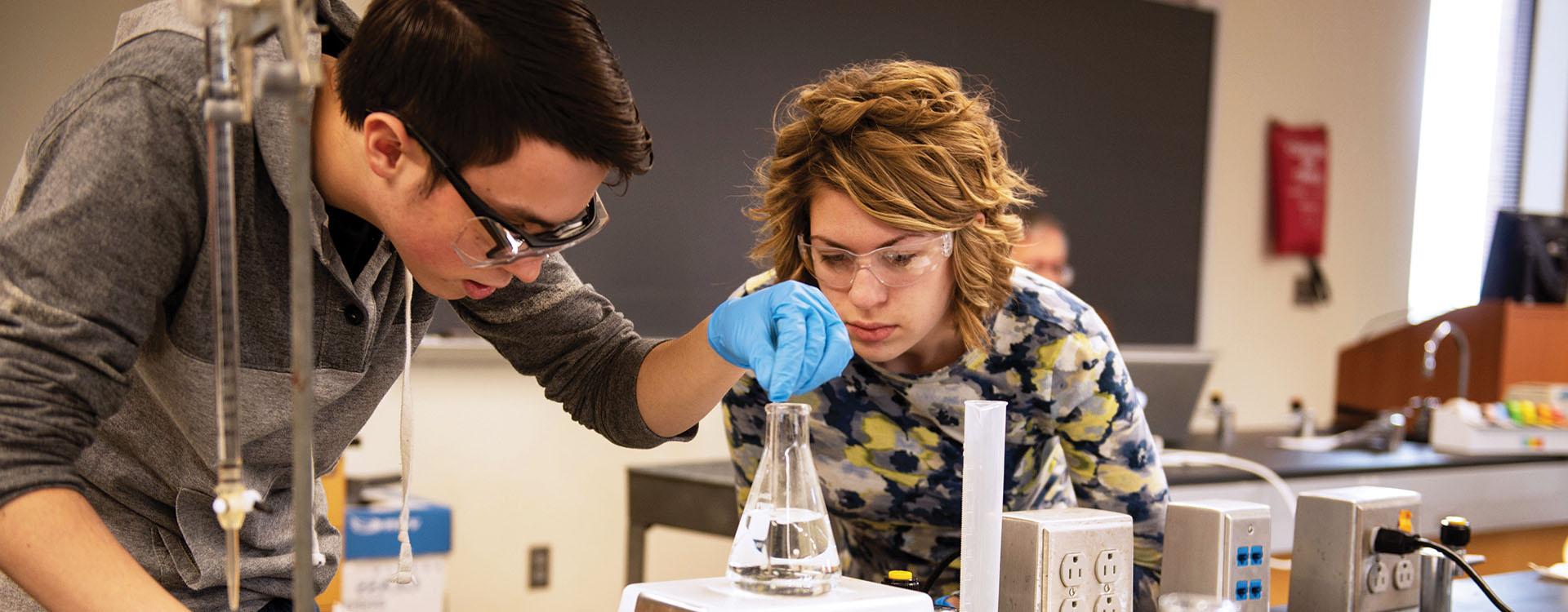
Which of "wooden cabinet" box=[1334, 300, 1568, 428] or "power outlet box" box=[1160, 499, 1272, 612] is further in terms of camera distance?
"wooden cabinet" box=[1334, 300, 1568, 428]

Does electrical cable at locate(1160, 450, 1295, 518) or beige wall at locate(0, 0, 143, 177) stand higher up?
beige wall at locate(0, 0, 143, 177)

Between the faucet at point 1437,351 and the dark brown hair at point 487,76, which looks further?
the faucet at point 1437,351

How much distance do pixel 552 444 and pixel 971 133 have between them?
2.50 m

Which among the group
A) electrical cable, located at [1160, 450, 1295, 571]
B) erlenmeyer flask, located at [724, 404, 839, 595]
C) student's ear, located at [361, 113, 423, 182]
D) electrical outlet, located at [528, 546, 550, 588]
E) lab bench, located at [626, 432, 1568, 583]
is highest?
student's ear, located at [361, 113, 423, 182]

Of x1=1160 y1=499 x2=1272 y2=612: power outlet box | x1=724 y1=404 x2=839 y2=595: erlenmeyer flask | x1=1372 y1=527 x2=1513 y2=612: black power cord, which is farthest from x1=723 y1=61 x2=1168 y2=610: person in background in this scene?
x1=724 y1=404 x2=839 y2=595: erlenmeyer flask

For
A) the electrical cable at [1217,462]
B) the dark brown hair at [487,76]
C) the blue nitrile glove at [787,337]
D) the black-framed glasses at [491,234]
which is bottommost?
the electrical cable at [1217,462]

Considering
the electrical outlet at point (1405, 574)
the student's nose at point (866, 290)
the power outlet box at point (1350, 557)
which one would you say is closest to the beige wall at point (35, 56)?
the student's nose at point (866, 290)

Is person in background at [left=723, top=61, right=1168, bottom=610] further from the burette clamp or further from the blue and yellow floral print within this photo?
the burette clamp

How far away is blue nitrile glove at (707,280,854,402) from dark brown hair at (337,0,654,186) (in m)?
0.26

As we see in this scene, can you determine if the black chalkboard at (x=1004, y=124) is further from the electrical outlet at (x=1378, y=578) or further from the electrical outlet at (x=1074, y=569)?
the electrical outlet at (x=1074, y=569)

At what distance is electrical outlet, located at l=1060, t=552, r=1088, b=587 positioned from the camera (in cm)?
129

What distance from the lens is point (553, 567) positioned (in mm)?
3906

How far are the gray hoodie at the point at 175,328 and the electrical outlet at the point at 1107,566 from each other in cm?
48

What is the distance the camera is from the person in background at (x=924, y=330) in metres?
1.62
